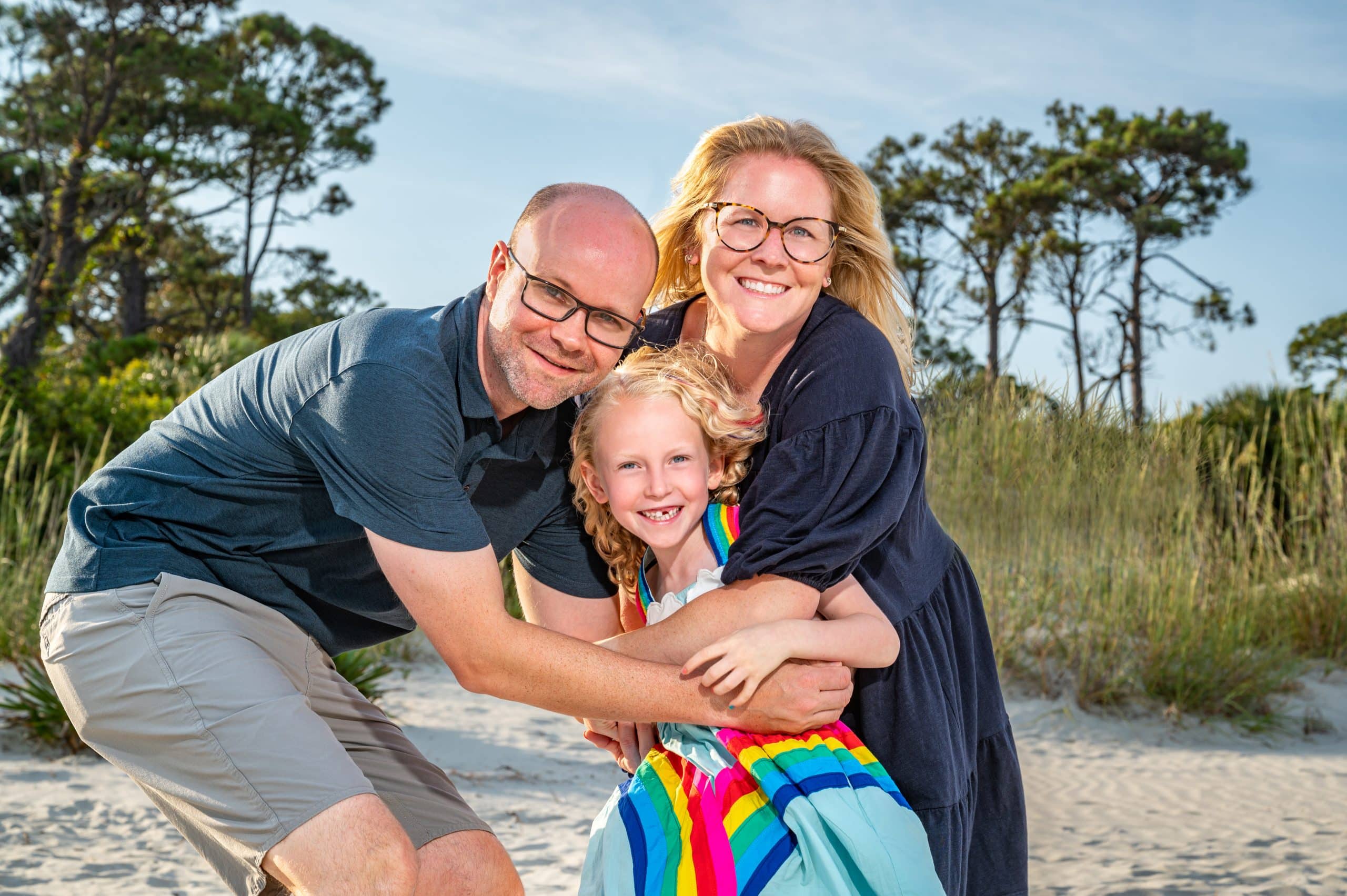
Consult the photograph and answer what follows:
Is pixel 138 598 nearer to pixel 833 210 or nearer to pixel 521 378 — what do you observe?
pixel 521 378

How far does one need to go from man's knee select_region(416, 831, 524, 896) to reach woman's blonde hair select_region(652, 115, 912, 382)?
1.52 metres

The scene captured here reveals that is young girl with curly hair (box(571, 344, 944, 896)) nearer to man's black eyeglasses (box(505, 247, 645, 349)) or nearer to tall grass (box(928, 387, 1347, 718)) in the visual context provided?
man's black eyeglasses (box(505, 247, 645, 349))

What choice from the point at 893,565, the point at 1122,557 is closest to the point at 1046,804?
the point at 1122,557

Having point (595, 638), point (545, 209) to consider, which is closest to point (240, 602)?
point (595, 638)

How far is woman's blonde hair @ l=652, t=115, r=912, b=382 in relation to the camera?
2.81 m

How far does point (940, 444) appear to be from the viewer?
7.09 m

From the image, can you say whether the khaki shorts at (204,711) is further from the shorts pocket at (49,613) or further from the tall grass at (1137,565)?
the tall grass at (1137,565)

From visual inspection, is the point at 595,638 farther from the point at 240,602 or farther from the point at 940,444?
the point at 940,444

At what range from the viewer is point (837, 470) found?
237 cm

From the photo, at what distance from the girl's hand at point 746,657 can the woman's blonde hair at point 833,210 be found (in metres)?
0.83

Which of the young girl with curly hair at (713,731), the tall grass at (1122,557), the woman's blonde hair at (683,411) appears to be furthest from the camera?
the tall grass at (1122,557)

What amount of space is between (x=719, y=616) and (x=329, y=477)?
2.91 feet

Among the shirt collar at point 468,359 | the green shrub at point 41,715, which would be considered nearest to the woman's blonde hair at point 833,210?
the shirt collar at point 468,359

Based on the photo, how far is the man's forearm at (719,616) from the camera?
7.82 feet
